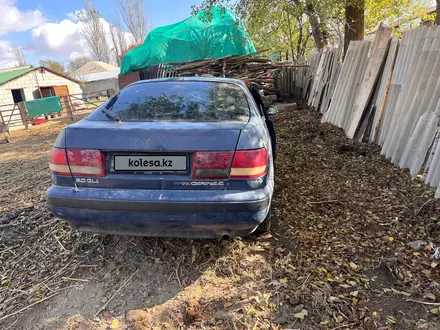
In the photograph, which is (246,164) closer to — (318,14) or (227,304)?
(227,304)

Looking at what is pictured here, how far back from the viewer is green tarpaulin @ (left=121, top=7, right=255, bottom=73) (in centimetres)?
1338

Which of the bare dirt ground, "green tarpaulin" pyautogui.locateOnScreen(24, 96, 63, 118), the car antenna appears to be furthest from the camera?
"green tarpaulin" pyautogui.locateOnScreen(24, 96, 63, 118)

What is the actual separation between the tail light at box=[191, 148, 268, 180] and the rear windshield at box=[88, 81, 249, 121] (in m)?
0.45

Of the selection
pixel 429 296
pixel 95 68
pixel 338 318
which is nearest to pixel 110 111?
pixel 338 318

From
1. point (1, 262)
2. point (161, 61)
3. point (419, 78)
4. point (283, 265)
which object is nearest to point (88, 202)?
point (1, 262)

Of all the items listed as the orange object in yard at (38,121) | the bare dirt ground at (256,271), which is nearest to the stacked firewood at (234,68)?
the bare dirt ground at (256,271)

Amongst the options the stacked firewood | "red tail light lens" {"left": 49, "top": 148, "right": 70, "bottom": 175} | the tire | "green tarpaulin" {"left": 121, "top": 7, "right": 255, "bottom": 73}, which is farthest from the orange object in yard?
the tire

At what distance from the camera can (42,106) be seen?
14.7 meters

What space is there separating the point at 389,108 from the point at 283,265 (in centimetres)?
346

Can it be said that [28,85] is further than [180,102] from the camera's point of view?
Yes

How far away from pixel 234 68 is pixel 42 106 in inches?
410

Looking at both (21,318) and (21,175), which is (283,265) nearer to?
(21,318)

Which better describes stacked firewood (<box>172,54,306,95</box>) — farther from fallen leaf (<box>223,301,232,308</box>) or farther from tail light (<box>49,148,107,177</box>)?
fallen leaf (<box>223,301,232,308</box>)

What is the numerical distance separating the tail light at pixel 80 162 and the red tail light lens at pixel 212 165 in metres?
0.69
